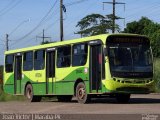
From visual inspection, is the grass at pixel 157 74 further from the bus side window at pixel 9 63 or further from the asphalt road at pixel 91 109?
the asphalt road at pixel 91 109

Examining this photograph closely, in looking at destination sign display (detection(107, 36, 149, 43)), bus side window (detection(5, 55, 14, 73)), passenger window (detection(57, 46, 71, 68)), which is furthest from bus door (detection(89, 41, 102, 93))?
bus side window (detection(5, 55, 14, 73))

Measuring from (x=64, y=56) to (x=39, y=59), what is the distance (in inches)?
112

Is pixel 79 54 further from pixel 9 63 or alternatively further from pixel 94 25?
pixel 94 25

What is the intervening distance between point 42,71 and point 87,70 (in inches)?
186

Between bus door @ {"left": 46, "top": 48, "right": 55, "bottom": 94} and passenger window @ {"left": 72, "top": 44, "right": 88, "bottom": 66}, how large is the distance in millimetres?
2276

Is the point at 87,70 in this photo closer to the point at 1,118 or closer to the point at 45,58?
the point at 45,58

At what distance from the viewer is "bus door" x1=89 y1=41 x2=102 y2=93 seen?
23594 millimetres

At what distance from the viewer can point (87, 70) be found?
78.6ft

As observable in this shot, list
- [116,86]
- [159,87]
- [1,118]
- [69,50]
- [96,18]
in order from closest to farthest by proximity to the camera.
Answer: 1. [1,118]
2. [116,86]
3. [69,50]
4. [159,87]
5. [96,18]

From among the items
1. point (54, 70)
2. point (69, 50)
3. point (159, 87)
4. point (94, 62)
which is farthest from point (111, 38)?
point (159, 87)

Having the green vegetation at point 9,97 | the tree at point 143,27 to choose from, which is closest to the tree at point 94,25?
the tree at point 143,27

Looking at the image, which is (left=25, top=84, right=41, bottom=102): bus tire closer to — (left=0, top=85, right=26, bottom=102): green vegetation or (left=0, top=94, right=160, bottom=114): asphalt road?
(left=0, top=85, right=26, bottom=102): green vegetation

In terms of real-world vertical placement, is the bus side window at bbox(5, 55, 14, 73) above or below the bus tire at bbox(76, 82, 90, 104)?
above

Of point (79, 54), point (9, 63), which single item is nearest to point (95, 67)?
point (79, 54)
